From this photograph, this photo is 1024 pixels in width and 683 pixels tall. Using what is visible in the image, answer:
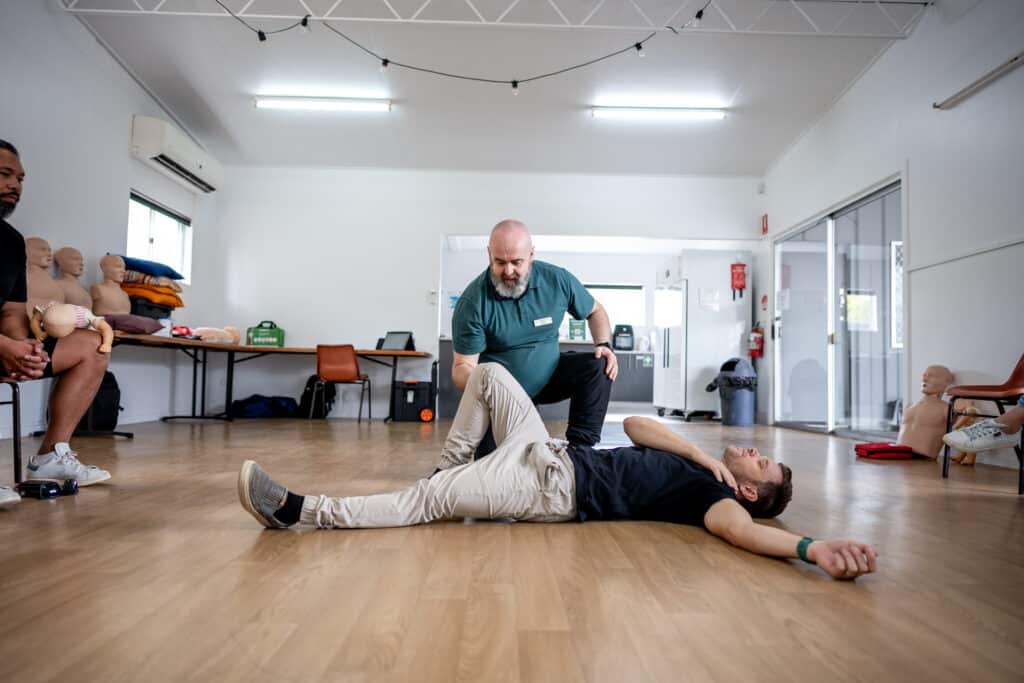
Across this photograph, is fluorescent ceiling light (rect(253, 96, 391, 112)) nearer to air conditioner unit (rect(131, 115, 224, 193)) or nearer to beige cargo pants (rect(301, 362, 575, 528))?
air conditioner unit (rect(131, 115, 224, 193))

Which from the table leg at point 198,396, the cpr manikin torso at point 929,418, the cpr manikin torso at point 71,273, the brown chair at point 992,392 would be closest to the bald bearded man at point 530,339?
the brown chair at point 992,392

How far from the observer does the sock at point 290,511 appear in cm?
179

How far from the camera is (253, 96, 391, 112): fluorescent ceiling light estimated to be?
6211 mm

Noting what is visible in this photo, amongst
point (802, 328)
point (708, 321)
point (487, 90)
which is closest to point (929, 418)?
point (802, 328)

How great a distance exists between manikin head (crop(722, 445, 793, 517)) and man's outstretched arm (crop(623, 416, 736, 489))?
4 cm

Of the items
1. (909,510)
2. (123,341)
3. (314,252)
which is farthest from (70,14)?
(909,510)

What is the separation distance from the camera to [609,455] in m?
1.98

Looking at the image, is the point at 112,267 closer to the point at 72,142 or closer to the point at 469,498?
the point at 72,142

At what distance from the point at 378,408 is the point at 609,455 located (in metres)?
6.10

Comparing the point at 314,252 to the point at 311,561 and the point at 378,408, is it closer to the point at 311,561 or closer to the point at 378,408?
the point at 378,408

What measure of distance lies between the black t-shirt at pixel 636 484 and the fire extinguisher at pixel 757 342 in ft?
20.2

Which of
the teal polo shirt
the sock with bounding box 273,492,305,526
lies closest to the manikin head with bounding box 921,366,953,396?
the teal polo shirt

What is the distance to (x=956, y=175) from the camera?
14.0 ft

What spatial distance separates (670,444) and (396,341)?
5.90m
